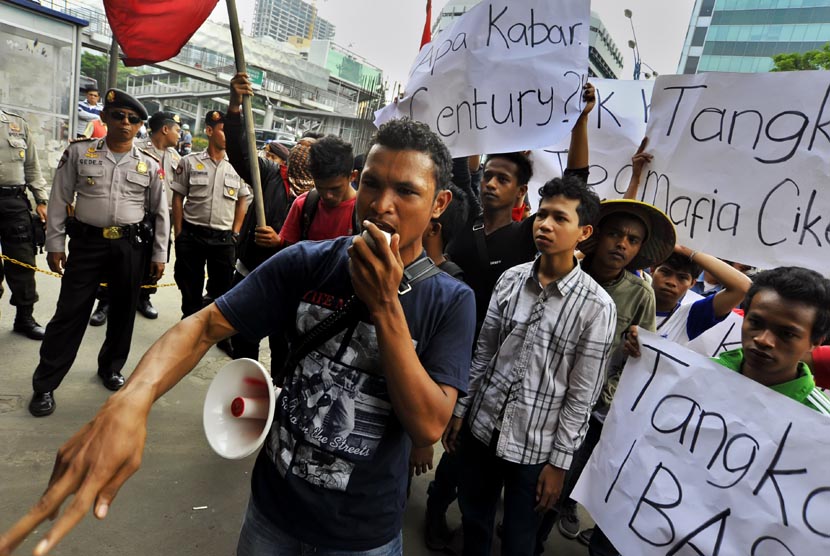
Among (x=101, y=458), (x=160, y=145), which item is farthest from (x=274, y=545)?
(x=160, y=145)

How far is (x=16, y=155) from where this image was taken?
12.7 ft

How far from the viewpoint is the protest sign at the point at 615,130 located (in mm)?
2740

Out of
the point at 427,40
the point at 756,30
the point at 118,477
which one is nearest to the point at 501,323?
the point at 118,477

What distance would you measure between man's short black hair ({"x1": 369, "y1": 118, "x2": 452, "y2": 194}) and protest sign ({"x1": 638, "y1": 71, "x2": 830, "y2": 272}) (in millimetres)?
1495

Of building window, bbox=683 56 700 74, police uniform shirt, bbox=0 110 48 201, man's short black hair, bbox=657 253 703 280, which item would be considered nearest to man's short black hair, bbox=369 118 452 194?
man's short black hair, bbox=657 253 703 280

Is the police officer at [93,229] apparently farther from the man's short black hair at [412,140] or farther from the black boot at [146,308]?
the man's short black hair at [412,140]

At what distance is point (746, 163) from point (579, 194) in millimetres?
696

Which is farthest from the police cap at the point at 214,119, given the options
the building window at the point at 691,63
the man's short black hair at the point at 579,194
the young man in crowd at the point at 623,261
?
the building window at the point at 691,63

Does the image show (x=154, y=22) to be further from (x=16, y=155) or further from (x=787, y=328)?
(x=787, y=328)

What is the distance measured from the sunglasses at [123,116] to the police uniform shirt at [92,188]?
218 mm

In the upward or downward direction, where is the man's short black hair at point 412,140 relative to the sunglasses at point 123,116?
upward

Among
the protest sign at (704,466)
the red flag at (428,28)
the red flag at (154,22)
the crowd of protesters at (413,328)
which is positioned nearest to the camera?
the crowd of protesters at (413,328)

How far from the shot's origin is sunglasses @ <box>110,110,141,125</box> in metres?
3.21

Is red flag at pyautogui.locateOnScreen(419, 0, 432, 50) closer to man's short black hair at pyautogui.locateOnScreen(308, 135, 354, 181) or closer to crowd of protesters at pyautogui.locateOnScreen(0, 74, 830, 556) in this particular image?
crowd of protesters at pyautogui.locateOnScreen(0, 74, 830, 556)
